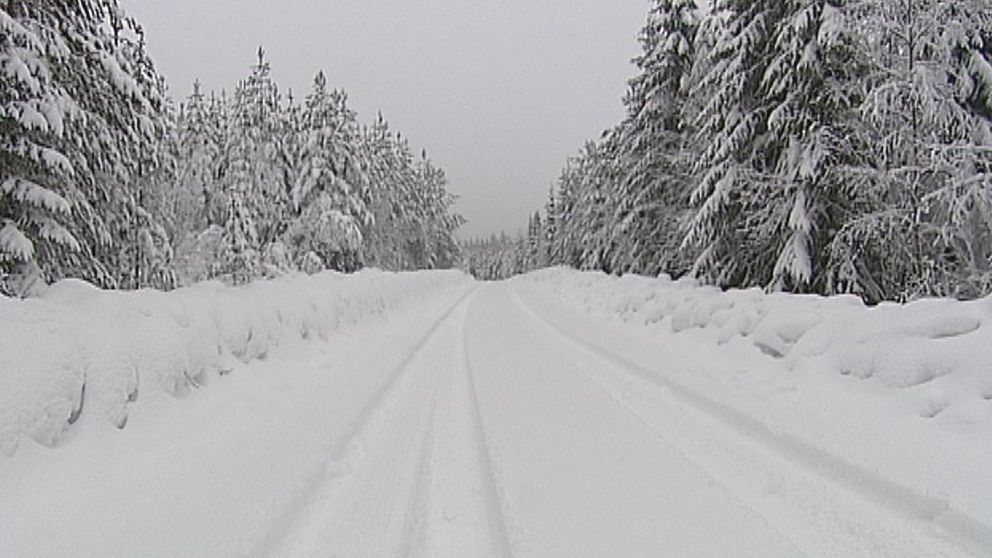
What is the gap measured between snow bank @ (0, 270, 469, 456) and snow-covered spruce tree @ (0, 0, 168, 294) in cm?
207

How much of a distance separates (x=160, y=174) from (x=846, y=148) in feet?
43.0

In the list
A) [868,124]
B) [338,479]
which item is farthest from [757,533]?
[868,124]

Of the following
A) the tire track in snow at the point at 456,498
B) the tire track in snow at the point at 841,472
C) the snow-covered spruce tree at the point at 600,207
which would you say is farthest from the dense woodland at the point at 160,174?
the snow-covered spruce tree at the point at 600,207

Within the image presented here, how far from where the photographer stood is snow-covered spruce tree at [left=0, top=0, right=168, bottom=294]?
646 cm

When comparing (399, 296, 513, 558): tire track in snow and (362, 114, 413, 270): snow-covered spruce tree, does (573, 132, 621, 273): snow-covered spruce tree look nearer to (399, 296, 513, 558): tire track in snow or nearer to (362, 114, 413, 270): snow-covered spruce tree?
(362, 114, 413, 270): snow-covered spruce tree

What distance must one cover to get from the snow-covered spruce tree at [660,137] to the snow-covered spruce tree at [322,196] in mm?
13201

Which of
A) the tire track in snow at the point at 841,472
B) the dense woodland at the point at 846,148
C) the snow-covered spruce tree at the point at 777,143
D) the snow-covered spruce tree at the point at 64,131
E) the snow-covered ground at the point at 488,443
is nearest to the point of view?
the tire track in snow at the point at 841,472

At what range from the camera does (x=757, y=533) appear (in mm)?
2910

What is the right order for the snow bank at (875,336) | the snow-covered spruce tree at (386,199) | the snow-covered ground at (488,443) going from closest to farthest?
the snow-covered ground at (488,443)
the snow bank at (875,336)
the snow-covered spruce tree at (386,199)

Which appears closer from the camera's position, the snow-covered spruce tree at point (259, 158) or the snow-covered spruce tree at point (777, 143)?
the snow-covered spruce tree at point (777, 143)

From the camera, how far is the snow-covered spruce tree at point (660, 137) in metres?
17.8

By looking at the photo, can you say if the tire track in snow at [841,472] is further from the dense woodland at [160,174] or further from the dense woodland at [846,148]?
the dense woodland at [160,174]

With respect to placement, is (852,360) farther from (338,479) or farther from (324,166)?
(324,166)

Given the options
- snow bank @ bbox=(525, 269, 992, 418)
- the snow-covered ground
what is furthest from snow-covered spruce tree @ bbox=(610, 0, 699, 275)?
the snow-covered ground
